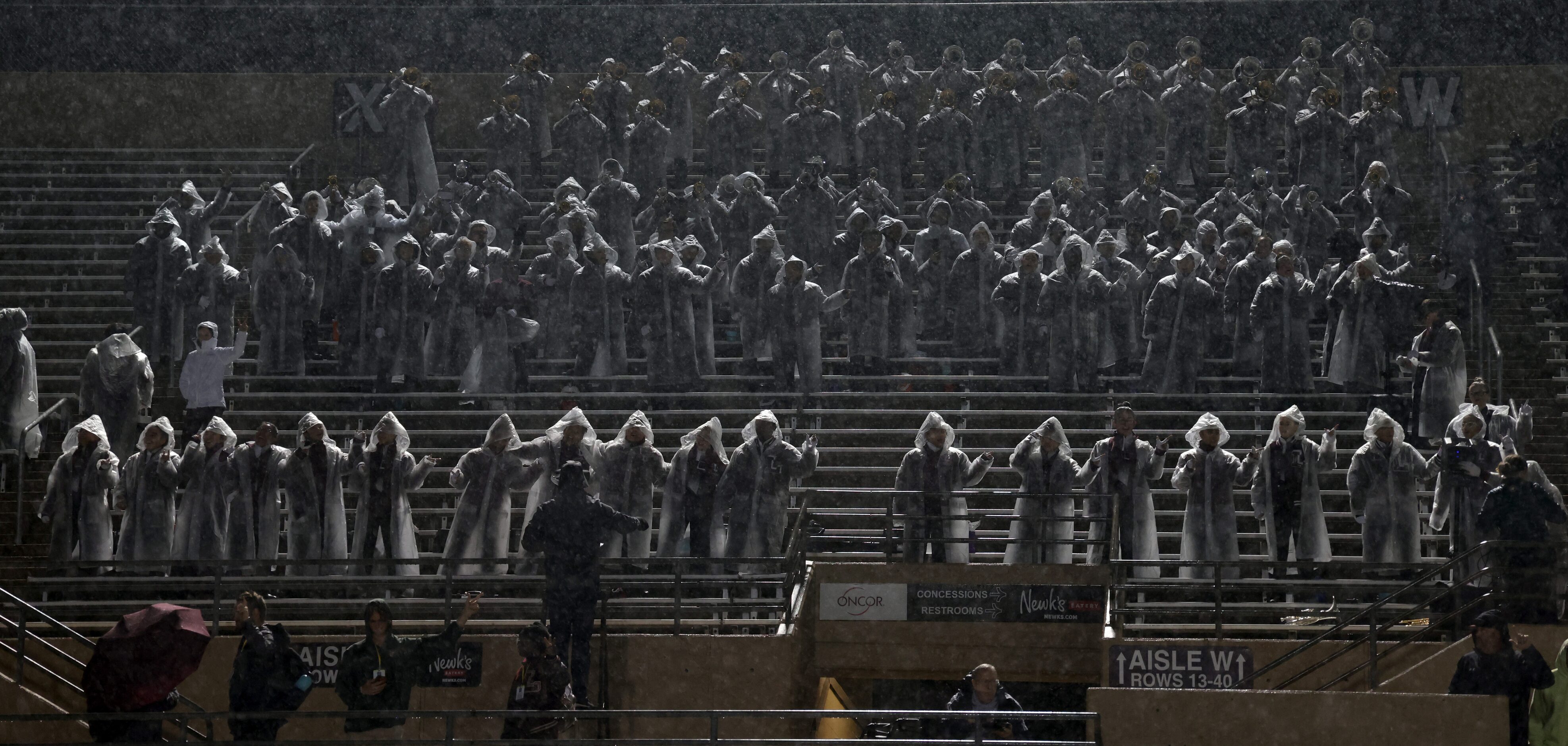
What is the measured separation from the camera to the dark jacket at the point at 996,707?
44.4 feet

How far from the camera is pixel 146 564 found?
15945 mm

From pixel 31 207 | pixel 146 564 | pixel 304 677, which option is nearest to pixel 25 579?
pixel 146 564

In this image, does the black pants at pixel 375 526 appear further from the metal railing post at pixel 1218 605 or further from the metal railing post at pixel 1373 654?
the metal railing post at pixel 1373 654

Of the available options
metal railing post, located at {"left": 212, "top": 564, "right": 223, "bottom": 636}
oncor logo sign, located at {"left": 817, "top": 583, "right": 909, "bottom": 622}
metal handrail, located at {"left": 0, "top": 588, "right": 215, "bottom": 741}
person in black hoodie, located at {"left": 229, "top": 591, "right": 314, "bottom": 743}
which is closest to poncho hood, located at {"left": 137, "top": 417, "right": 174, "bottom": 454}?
metal railing post, located at {"left": 212, "top": 564, "right": 223, "bottom": 636}

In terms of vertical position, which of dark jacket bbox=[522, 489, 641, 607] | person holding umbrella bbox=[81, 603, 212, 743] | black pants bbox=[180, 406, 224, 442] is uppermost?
black pants bbox=[180, 406, 224, 442]

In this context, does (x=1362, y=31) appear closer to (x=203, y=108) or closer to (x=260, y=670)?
(x=203, y=108)

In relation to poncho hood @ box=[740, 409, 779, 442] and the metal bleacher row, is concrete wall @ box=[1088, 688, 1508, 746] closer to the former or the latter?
the metal bleacher row

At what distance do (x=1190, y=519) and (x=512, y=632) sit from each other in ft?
18.0

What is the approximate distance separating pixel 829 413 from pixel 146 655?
25.6 feet

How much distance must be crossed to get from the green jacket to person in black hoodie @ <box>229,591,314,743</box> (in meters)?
7.61

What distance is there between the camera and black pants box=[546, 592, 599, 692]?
48.8ft

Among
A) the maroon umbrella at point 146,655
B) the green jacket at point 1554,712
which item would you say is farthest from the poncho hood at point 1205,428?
the maroon umbrella at point 146,655

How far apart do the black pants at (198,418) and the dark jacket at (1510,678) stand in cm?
1083

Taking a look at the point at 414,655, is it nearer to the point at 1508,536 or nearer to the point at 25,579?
the point at 25,579
